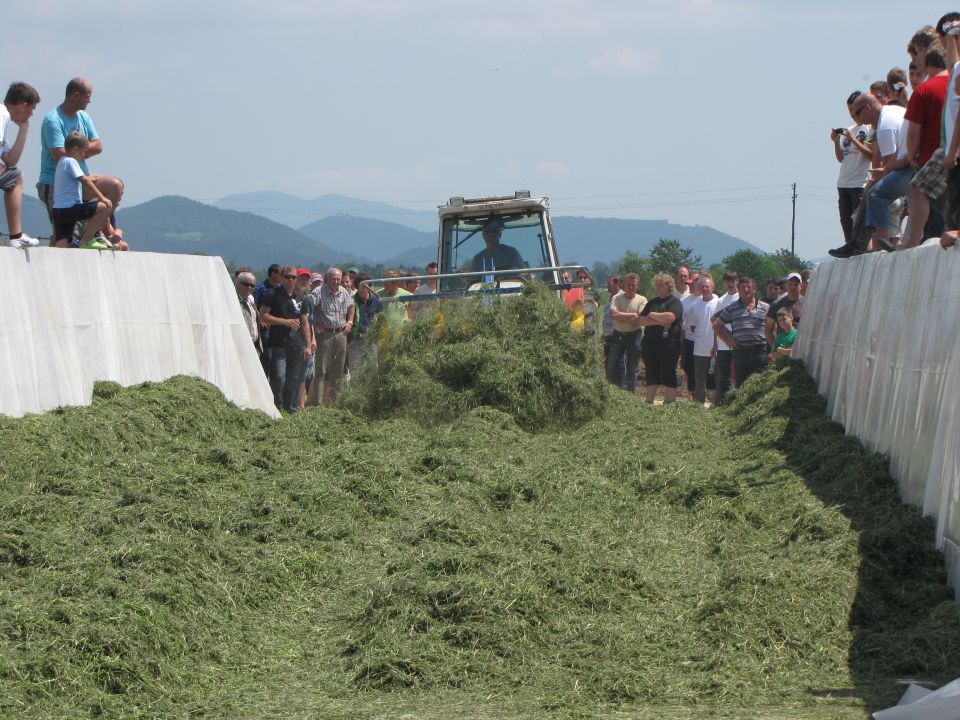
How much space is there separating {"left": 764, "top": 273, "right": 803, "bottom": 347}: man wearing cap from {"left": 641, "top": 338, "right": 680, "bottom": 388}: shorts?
1650 millimetres

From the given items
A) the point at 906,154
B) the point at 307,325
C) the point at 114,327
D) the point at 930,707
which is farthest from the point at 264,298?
the point at 930,707

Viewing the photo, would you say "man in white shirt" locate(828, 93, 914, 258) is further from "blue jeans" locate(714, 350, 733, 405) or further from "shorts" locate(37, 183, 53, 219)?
"shorts" locate(37, 183, 53, 219)

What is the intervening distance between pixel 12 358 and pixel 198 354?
4471 millimetres

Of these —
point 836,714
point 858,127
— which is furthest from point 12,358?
point 858,127

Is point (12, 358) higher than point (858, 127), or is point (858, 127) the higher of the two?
point (858, 127)

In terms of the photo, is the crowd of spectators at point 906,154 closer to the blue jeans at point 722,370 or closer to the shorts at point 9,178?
the blue jeans at point 722,370

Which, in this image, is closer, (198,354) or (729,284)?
(198,354)

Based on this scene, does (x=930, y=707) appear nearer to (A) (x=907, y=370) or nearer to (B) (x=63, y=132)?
(A) (x=907, y=370)

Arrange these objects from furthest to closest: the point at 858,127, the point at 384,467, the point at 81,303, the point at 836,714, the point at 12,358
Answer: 1. the point at 858,127
2. the point at 81,303
3. the point at 384,467
4. the point at 12,358
5. the point at 836,714

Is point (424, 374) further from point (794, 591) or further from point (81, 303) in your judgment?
point (794, 591)

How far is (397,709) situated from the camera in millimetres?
5738

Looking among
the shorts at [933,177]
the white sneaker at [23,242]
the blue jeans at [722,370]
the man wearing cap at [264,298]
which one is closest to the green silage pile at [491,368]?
the man wearing cap at [264,298]

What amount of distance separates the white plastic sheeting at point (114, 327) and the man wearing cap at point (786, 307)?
22.3 feet

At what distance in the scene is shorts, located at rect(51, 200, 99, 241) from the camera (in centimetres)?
1223
